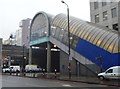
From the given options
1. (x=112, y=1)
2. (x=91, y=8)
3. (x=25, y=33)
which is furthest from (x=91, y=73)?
(x=25, y=33)

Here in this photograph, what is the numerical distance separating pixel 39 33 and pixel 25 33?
342 feet

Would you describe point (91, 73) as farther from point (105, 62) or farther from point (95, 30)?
point (95, 30)

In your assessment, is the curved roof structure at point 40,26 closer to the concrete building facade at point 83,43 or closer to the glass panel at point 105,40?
the concrete building facade at point 83,43

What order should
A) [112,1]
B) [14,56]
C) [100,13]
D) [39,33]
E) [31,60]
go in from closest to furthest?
[112,1] → [100,13] → [39,33] → [31,60] → [14,56]

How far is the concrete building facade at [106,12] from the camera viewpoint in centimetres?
6888

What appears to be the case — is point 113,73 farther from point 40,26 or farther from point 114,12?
point 40,26

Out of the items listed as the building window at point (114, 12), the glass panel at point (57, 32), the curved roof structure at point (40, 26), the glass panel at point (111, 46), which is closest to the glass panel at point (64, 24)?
the glass panel at point (57, 32)

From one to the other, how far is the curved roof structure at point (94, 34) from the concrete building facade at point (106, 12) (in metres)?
9.27

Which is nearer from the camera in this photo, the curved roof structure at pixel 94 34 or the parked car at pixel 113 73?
the parked car at pixel 113 73

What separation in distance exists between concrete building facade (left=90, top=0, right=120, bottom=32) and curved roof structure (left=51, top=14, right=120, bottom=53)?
30.4 feet

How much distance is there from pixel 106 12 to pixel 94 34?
19.4 metres

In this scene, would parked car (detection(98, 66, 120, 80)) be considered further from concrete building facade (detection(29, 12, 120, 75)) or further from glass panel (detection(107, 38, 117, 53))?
glass panel (detection(107, 38, 117, 53))

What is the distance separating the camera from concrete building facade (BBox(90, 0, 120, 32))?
68.9 m

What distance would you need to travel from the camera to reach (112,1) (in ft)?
232
